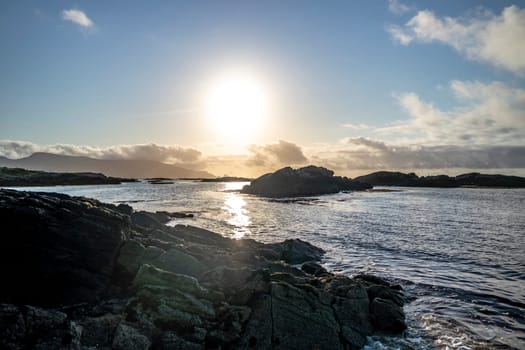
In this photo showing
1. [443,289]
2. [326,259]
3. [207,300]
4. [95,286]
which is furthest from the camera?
[326,259]

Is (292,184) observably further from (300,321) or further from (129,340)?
(129,340)

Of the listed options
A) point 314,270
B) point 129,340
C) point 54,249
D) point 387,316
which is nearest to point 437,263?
point 314,270

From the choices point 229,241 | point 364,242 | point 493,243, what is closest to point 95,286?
point 229,241

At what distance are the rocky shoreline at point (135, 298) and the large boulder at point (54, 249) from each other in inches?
1.8

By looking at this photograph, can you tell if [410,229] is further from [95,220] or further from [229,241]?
[95,220]

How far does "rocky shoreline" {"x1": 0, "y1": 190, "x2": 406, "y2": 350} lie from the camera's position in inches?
494

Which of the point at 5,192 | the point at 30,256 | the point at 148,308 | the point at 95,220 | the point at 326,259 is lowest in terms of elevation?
the point at 326,259

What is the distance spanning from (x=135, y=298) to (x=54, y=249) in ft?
19.3

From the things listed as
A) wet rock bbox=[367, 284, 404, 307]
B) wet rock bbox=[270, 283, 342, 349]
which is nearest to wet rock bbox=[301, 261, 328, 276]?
wet rock bbox=[367, 284, 404, 307]

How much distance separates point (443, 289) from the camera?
2322cm

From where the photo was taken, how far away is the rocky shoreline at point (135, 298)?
41.2 feet

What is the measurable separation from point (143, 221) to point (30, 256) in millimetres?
25496

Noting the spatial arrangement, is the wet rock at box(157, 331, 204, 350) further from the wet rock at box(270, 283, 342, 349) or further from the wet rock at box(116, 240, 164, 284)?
the wet rock at box(116, 240, 164, 284)

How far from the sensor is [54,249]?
55.9 ft
